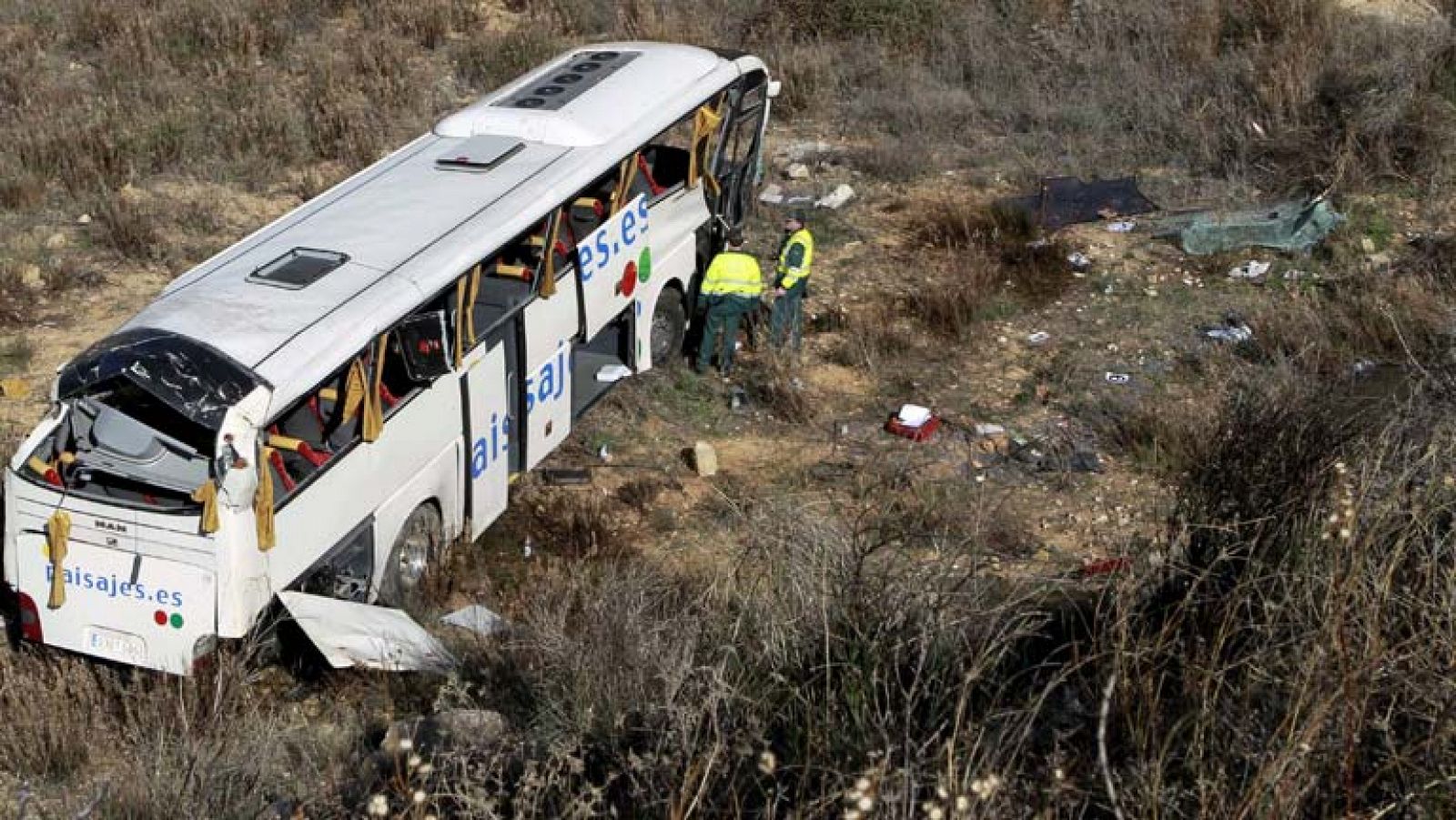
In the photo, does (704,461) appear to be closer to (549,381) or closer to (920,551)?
(549,381)

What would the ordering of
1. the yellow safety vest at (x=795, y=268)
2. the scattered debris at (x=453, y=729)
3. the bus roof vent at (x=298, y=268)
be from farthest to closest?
1. the yellow safety vest at (x=795, y=268)
2. the bus roof vent at (x=298, y=268)
3. the scattered debris at (x=453, y=729)

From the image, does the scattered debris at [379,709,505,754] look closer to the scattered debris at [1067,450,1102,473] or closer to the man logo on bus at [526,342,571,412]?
the man logo on bus at [526,342,571,412]

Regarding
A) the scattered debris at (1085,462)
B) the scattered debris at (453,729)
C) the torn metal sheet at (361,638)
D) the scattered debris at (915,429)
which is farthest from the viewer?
the scattered debris at (915,429)

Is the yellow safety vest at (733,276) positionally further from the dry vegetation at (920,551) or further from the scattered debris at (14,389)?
the scattered debris at (14,389)

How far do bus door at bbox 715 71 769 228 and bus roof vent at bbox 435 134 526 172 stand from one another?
7.66 ft

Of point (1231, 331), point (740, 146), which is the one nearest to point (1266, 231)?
point (1231, 331)

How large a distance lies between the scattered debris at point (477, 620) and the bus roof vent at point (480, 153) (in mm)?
2892

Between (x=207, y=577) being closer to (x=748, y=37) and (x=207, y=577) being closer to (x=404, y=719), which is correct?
(x=404, y=719)

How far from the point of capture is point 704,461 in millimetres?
11180

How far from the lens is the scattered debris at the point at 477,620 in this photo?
8505mm

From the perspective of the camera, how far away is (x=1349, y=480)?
621 centimetres

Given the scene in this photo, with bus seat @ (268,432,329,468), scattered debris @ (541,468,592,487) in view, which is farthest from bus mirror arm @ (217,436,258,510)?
scattered debris @ (541,468,592,487)

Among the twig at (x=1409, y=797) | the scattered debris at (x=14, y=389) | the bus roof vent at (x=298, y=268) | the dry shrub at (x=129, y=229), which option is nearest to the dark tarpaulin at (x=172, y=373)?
the bus roof vent at (x=298, y=268)

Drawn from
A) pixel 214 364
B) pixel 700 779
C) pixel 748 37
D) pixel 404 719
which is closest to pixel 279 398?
pixel 214 364
